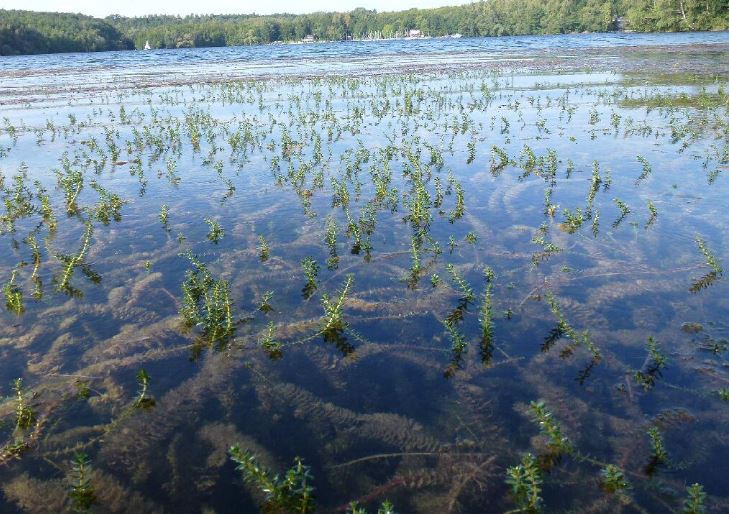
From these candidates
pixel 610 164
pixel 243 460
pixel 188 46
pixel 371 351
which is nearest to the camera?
pixel 243 460

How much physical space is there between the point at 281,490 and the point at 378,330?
2.74m

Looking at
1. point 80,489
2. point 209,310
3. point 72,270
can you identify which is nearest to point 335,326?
point 209,310

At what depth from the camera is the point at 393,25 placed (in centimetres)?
18238

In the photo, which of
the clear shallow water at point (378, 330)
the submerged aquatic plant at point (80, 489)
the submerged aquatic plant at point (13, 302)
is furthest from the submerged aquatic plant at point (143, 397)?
the submerged aquatic plant at point (13, 302)

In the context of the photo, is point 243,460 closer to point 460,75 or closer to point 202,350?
point 202,350

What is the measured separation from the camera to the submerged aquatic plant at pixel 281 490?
4.08 meters

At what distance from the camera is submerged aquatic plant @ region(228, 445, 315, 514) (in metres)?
→ 4.08

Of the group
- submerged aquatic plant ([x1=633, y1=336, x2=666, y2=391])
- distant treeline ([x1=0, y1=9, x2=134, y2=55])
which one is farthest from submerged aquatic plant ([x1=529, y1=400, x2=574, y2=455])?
distant treeline ([x1=0, y1=9, x2=134, y2=55])

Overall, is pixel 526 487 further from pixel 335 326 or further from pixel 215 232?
pixel 215 232

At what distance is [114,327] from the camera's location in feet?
22.4

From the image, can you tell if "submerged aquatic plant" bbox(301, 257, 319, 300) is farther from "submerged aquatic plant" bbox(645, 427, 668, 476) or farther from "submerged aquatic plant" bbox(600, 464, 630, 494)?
"submerged aquatic plant" bbox(645, 427, 668, 476)

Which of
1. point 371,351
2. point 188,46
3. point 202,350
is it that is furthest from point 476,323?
point 188,46

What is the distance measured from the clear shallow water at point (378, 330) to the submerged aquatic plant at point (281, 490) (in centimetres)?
15

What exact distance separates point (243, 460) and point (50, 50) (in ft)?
419
